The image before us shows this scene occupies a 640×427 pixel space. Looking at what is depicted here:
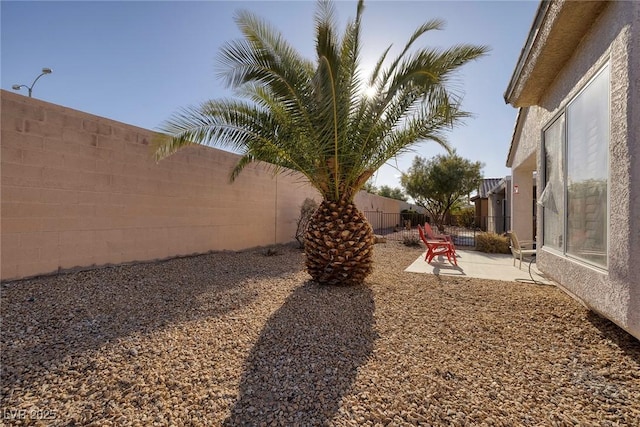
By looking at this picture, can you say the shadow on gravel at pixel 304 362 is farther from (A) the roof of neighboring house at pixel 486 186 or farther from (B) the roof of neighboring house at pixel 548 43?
(A) the roof of neighboring house at pixel 486 186

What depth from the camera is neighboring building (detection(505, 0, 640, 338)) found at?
96.9 inches

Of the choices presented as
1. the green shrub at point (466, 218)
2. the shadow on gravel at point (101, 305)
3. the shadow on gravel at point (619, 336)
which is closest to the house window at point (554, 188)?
the shadow on gravel at point (619, 336)

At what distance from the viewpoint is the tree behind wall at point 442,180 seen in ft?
65.2

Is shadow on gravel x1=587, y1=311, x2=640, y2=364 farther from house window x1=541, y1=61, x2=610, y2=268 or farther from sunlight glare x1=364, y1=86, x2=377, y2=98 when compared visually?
sunlight glare x1=364, y1=86, x2=377, y2=98

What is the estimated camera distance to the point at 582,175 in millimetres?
3572

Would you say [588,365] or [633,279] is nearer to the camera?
[633,279]

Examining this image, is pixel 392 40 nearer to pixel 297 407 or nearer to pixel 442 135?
pixel 442 135

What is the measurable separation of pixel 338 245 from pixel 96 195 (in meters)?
4.83

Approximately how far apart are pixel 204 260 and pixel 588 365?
729 cm

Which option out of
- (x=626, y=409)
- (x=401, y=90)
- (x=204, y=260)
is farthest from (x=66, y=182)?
(x=626, y=409)

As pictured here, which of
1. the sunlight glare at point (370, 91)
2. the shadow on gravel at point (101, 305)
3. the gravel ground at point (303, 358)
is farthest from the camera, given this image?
the sunlight glare at point (370, 91)

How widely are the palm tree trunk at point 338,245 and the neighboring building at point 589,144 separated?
3.02m

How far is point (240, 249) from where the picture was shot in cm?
939

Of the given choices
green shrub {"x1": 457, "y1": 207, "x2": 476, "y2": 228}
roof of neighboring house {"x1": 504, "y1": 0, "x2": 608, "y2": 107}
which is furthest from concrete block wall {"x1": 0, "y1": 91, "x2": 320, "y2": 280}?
green shrub {"x1": 457, "y1": 207, "x2": 476, "y2": 228}
